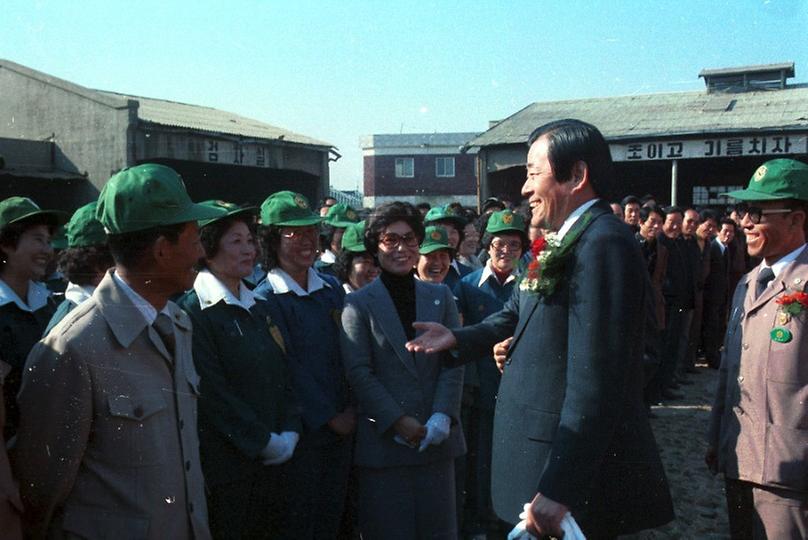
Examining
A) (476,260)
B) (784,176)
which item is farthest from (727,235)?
(784,176)

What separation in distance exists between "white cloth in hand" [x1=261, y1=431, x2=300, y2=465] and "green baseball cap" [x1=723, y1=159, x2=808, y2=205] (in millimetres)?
2264

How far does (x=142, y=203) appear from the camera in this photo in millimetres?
2121

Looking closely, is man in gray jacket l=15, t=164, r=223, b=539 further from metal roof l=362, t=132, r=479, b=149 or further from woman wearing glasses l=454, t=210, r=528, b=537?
metal roof l=362, t=132, r=479, b=149

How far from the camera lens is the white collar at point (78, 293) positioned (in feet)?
10.1

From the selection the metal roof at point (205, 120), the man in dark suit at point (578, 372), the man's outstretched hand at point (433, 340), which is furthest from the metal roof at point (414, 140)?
the man in dark suit at point (578, 372)

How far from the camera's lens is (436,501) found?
323cm

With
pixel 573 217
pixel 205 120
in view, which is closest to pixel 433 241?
pixel 573 217

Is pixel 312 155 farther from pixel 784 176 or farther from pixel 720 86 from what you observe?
pixel 784 176

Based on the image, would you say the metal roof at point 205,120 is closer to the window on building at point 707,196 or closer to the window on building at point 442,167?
the window on building at point 707,196

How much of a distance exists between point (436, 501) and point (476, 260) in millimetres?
3916

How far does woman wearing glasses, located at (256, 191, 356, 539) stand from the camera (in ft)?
11.3

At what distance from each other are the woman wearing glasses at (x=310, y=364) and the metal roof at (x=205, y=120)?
375 inches

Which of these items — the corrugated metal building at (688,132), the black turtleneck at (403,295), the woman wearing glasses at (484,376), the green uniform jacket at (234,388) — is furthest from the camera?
the corrugated metal building at (688,132)

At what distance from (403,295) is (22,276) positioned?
183cm
